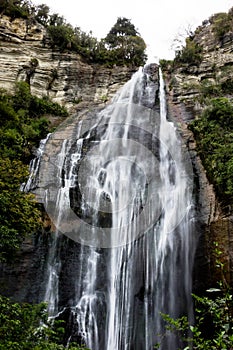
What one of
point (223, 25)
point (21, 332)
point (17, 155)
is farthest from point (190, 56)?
point (21, 332)

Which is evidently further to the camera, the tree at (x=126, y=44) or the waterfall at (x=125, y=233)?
the tree at (x=126, y=44)

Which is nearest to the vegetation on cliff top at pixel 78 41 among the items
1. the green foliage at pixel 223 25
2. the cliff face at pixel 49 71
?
the cliff face at pixel 49 71

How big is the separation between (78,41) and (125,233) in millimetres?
17238

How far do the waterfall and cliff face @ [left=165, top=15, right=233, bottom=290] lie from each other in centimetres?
40

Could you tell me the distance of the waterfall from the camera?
10.7 m

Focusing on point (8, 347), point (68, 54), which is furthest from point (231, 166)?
point (68, 54)

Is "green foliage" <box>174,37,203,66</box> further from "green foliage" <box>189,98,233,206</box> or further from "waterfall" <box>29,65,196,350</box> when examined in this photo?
"waterfall" <box>29,65,196,350</box>

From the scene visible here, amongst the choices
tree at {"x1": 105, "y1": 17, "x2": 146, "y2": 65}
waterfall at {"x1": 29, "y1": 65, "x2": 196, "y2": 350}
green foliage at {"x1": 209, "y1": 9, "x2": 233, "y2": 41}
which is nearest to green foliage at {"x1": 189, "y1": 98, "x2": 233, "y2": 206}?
waterfall at {"x1": 29, "y1": 65, "x2": 196, "y2": 350}

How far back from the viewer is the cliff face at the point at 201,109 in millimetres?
10672

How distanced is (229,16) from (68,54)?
11398 mm

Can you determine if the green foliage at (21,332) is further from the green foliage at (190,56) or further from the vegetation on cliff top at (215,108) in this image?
the green foliage at (190,56)

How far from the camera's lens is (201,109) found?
1848 centimetres

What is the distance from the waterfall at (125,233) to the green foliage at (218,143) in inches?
36.7

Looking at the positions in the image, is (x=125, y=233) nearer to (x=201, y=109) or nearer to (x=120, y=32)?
(x=201, y=109)
